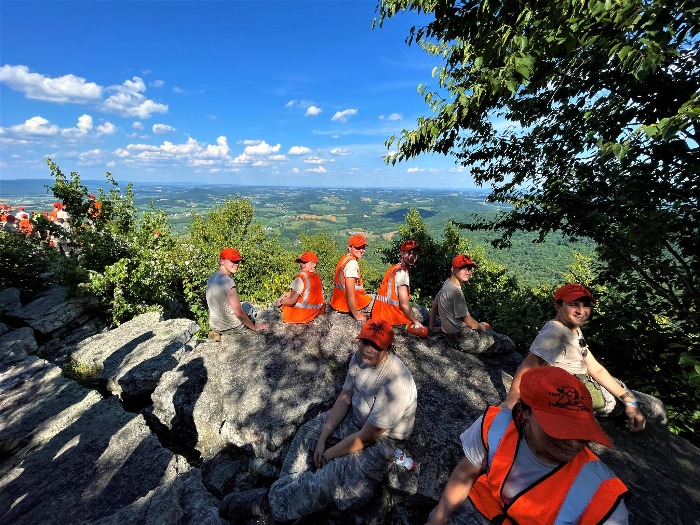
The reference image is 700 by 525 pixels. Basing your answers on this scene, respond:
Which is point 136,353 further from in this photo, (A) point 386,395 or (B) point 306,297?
(A) point 386,395

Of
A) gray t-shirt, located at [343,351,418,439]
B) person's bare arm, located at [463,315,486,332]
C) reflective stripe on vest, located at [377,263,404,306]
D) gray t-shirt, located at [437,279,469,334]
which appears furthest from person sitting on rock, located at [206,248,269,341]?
person's bare arm, located at [463,315,486,332]

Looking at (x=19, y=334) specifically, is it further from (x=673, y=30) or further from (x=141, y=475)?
(x=673, y=30)

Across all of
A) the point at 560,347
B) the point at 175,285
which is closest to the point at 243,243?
the point at 175,285

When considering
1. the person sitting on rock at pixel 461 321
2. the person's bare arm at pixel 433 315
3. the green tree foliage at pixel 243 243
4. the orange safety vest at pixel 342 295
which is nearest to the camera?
the person sitting on rock at pixel 461 321

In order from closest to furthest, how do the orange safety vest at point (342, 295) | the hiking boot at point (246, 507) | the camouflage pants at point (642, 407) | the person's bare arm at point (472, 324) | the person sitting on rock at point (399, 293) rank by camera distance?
1. the hiking boot at point (246, 507)
2. the camouflage pants at point (642, 407)
3. the person's bare arm at point (472, 324)
4. the person sitting on rock at point (399, 293)
5. the orange safety vest at point (342, 295)

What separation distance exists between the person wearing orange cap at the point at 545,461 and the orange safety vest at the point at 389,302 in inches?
145

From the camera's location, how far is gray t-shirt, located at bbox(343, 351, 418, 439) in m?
3.11

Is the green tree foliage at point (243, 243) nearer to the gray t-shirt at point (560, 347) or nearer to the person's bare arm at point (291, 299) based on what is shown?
the person's bare arm at point (291, 299)

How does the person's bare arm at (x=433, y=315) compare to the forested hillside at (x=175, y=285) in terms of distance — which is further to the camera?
the person's bare arm at (x=433, y=315)

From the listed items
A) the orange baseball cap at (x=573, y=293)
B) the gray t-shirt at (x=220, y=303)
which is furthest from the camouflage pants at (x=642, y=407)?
the gray t-shirt at (x=220, y=303)

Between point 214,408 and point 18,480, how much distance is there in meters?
2.31

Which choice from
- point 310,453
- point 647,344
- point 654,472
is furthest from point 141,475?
point 647,344

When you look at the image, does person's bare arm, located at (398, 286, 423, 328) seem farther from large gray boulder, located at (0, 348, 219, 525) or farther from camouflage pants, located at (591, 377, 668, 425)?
large gray boulder, located at (0, 348, 219, 525)

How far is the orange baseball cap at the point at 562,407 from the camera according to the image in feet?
5.48
